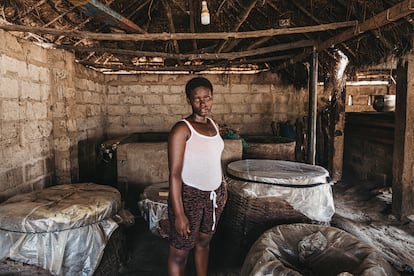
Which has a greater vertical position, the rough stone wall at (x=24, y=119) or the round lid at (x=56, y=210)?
the rough stone wall at (x=24, y=119)

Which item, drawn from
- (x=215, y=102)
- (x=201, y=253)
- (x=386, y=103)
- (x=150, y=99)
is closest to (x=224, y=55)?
(x=215, y=102)

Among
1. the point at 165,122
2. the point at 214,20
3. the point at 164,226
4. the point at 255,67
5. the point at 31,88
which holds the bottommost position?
the point at 164,226

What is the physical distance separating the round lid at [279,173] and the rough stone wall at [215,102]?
3.23 m

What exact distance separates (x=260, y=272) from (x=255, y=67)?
17.3ft

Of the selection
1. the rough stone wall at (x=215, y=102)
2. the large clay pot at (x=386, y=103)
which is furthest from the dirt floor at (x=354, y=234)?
the rough stone wall at (x=215, y=102)

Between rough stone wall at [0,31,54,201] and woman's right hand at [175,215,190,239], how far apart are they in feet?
6.08

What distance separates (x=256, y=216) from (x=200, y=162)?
1105mm

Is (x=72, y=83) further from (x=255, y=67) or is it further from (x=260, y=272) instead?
(x=255, y=67)

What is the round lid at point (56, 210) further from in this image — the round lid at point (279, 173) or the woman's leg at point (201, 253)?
the round lid at point (279, 173)

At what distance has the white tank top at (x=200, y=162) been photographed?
1.80 metres

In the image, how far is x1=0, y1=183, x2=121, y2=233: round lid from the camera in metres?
1.95

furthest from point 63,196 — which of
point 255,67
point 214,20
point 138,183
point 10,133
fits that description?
point 255,67

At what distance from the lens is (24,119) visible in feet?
9.71

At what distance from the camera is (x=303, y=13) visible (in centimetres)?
380
